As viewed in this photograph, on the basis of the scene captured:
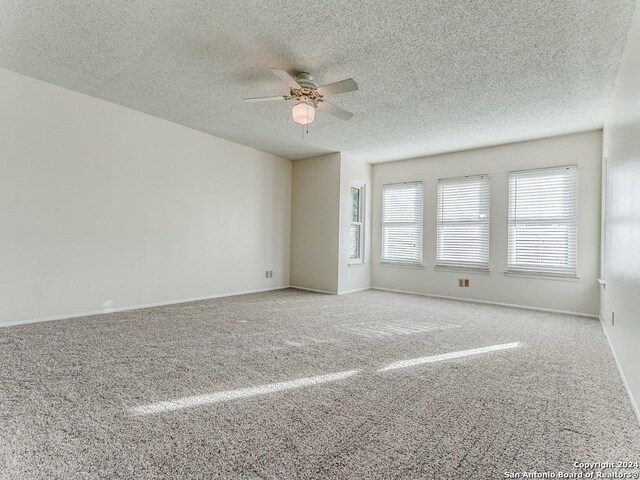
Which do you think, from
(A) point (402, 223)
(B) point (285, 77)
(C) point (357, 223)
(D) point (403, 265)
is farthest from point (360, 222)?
(B) point (285, 77)

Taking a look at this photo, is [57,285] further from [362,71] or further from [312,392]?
[362,71]

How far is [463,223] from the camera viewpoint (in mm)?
5426

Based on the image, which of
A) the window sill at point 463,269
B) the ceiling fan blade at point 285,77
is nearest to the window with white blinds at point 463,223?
the window sill at point 463,269

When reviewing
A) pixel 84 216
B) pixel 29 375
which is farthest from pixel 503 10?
pixel 84 216

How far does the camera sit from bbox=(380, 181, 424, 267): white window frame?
232 inches

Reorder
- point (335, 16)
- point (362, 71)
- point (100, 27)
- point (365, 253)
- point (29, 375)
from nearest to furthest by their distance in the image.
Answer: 1. point (29, 375)
2. point (335, 16)
3. point (100, 27)
4. point (362, 71)
5. point (365, 253)

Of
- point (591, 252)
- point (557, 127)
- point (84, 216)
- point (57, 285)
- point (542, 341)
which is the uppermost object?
point (557, 127)

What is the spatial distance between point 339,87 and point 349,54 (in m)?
0.28

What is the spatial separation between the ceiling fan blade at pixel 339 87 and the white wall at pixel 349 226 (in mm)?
2893

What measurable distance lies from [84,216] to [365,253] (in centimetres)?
444

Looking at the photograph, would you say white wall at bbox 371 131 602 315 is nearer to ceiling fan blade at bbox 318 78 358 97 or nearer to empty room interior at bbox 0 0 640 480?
empty room interior at bbox 0 0 640 480

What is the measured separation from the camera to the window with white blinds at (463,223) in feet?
17.2

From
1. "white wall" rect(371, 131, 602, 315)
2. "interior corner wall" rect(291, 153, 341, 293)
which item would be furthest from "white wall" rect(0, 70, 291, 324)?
"white wall" rect(371, 131, 602, 315)

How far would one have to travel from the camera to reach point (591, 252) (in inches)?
172
